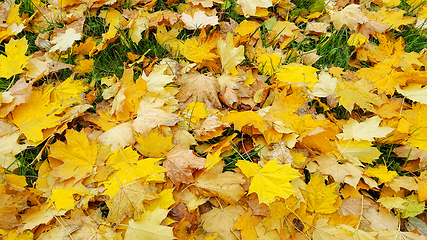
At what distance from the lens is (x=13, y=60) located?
5.13ft

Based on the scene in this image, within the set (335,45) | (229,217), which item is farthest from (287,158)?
(335,45)

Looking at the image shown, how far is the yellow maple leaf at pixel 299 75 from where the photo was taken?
1.65 m

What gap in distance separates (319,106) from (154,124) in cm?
106

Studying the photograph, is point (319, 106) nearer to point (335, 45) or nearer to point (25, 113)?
point (335, 45)

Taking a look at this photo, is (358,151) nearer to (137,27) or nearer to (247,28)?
(247,28)

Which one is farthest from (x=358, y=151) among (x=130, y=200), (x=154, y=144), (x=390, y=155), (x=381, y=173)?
(x=130, y=200)

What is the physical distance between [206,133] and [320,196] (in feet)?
2.19

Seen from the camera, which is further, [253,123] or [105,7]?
[105,7]

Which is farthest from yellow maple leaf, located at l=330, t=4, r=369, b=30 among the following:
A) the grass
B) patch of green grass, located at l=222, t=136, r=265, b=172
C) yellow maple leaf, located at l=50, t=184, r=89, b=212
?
yellow maple leaf, located at l=50, t=184, r=89, b=212

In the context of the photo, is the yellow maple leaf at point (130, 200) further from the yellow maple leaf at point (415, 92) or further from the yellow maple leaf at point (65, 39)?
the yellow maple leaf at point (415, 92)

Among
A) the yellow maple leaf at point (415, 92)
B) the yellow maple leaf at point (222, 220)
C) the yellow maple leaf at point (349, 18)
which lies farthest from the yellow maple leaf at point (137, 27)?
the yellow maple leaf at point (415, 92)

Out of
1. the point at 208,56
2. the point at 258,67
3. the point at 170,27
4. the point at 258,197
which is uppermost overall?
the point at 170,27

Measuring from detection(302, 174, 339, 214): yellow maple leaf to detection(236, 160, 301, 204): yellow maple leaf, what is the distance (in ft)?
0.46

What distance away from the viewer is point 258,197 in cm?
115
